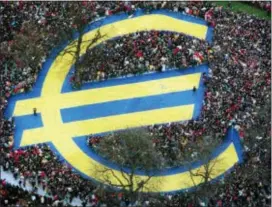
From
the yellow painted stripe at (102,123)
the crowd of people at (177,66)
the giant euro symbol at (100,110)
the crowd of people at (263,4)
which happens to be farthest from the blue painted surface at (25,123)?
the crowd of people at (263,4)

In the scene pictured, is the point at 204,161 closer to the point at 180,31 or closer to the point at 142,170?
the point at 142,170

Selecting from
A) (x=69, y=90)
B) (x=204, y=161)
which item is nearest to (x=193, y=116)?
(x=204, y=161)

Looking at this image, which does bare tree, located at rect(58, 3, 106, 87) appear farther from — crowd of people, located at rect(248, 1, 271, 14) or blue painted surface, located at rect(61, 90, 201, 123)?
crowd of people, located at rect(248, 1, 271, 14)

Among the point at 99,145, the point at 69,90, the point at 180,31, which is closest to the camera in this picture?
the point at 99,145

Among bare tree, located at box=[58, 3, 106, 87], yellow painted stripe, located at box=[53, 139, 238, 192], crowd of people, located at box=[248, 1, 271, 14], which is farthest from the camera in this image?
crowd of people, located at box=[248, 1, 271, 14]

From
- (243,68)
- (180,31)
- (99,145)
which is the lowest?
(99,145)

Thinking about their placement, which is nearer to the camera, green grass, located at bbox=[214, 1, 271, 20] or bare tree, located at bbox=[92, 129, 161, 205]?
bare tree, located at bbox=[92, 129, 161, 205]

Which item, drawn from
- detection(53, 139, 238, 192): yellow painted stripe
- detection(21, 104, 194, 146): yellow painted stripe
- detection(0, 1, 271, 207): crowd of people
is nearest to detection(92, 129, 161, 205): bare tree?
detection(53, 139, 238, 192): yellow painted stripe

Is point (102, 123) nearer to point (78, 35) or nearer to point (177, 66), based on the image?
point (177, 66)
